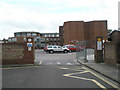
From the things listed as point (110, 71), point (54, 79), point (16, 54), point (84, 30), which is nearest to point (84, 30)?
point (84, 30)

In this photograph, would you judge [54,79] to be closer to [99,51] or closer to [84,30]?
[99,51]

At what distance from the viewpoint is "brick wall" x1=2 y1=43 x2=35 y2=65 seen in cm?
1664

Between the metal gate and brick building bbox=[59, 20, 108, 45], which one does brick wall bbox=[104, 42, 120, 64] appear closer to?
the metal gate

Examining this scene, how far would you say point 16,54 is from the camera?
55.0 ft

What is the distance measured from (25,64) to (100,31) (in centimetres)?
5748

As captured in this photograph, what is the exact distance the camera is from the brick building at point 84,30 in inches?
2753

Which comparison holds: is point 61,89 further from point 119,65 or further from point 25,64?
point 25,64

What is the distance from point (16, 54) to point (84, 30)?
190ft

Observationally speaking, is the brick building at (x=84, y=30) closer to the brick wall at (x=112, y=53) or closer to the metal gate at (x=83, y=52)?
the metal gate at (x=83, y=52)

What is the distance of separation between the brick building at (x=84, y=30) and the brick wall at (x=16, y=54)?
53.7 metres

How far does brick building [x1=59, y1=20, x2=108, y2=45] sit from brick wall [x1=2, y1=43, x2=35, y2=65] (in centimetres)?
5372

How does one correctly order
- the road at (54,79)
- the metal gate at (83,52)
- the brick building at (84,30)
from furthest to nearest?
1. the brick building at (84,30)
2. the metal gate at (83,52)
3. the road at (54,79)

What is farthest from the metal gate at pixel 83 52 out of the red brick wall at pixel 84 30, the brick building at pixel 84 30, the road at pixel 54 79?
the red brick wall at pixel 84 30

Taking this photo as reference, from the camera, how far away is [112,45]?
1434 centimetres
